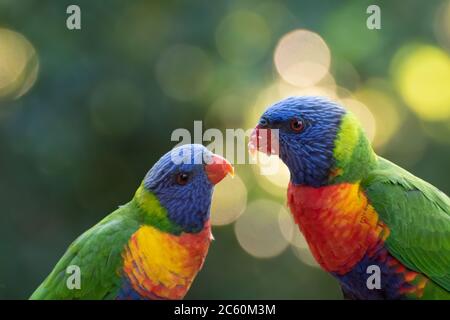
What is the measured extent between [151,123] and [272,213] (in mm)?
927

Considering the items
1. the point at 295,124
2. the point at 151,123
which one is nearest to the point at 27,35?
the point at 151,123

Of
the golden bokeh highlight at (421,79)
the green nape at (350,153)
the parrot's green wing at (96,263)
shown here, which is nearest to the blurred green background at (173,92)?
the golden bokeh highlight at (421,79)

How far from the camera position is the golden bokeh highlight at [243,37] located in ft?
12.9

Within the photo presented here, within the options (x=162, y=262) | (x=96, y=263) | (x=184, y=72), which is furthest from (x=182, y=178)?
(x=184, y=72)

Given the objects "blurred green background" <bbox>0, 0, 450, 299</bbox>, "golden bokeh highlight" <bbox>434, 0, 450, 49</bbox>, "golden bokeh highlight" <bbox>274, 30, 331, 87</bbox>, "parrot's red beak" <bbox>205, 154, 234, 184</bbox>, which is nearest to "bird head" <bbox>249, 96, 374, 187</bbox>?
"parrot's red beak" <bbox>205, 154, 234, 184</bbox>

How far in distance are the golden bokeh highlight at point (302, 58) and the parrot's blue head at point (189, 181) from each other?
1752 millimetres

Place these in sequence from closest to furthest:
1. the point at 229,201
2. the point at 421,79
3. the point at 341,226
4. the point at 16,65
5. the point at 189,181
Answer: the point at 341,226, the point at 189,181, the point at 229,201, the point at 421,79, the point at 16,65

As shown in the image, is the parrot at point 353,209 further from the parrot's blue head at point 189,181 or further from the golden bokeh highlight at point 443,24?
the golden bokeh highlight at point 443,24

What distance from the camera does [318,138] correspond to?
1917 mm

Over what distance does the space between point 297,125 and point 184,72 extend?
7.22 ft

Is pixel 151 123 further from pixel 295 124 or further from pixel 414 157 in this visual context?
pixel 295 124

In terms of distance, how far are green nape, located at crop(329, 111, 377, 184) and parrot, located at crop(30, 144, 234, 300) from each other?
32 cm

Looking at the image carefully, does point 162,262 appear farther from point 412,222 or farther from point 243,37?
point 243,37

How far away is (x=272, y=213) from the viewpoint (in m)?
3.98
